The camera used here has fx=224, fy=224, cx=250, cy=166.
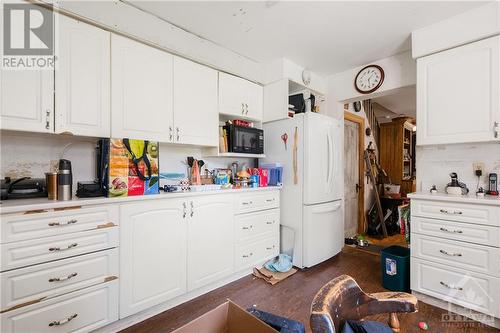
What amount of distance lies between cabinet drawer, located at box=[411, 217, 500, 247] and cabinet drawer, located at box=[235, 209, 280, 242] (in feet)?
4.61

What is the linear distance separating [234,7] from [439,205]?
8.18ft

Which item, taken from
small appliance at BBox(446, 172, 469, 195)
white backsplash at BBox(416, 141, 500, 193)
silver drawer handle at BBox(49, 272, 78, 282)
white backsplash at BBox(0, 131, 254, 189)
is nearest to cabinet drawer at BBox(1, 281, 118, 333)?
silver drawer handle at BBox(49, 272, 78, 282)

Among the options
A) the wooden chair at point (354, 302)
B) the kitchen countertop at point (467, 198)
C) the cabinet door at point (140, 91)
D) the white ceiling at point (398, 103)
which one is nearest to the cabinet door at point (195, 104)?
the cabinet door at point (140, 91)

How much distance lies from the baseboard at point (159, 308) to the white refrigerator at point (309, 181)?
35.2 inches

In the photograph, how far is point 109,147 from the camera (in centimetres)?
168

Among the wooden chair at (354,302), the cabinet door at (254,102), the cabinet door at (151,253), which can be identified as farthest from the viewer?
the cabinet door at (254,102)

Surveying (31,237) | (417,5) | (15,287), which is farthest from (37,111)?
(417,5)

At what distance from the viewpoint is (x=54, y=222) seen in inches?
55.1

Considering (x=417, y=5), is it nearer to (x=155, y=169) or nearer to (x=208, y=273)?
(x=155, y=169)

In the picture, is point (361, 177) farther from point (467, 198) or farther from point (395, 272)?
point (467, 198)

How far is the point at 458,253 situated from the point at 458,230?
0.19 m

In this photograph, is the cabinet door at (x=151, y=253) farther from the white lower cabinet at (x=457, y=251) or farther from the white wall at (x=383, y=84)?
the white wall at (x=383, y=84)

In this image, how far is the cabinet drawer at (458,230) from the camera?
172 centimetres

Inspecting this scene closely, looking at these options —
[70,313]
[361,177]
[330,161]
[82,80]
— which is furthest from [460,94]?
[70,313]
